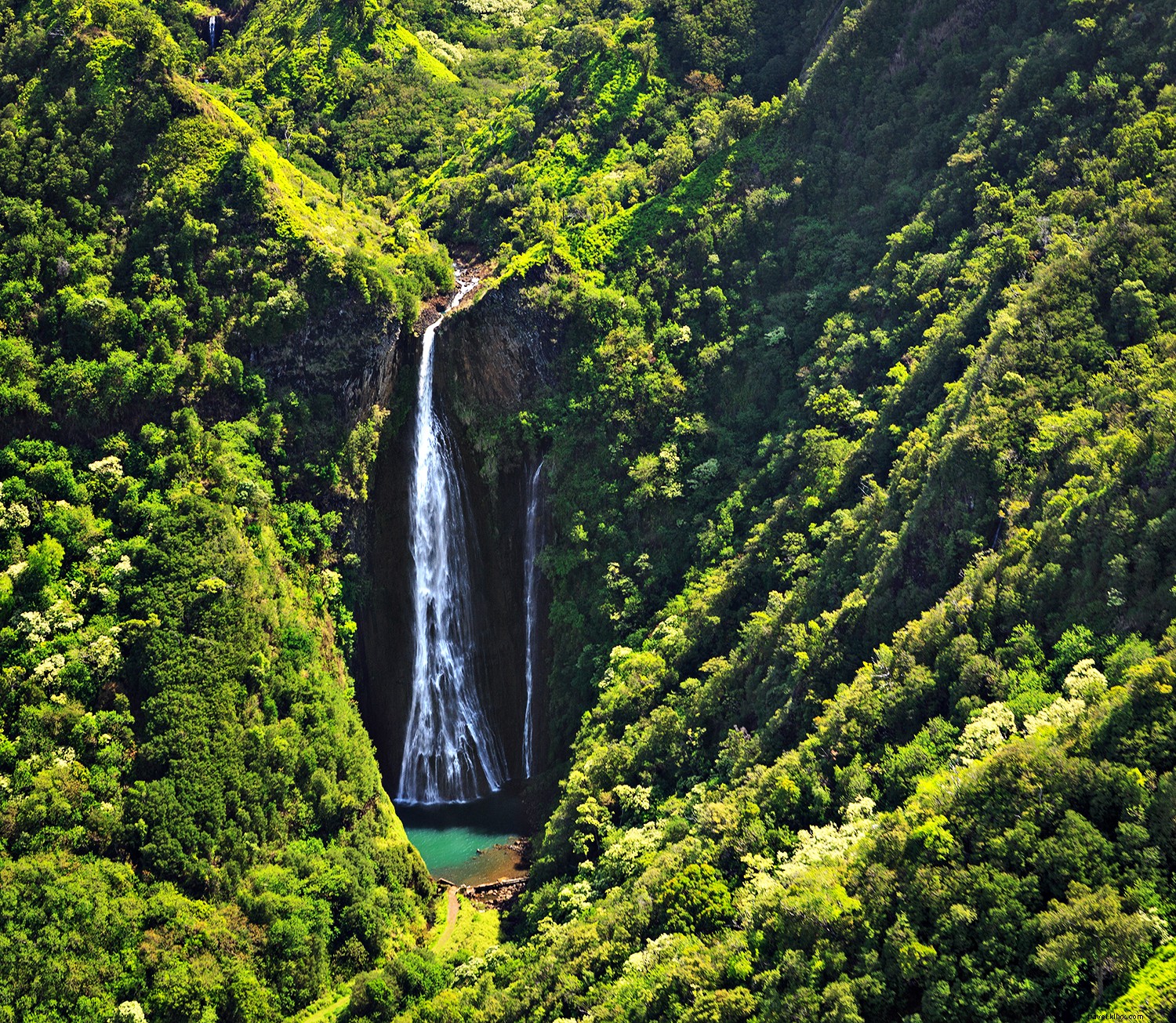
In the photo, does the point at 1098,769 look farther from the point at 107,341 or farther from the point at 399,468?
the point at 107,341

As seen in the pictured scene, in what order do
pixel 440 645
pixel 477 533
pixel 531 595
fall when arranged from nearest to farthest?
pixel 440 645 < pixel 531 595 < pixel 477 533

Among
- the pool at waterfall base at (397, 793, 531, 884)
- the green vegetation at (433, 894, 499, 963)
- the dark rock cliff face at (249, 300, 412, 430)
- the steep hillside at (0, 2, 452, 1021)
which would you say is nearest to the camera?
the steep hillside at (0, 2, 452, 1021)

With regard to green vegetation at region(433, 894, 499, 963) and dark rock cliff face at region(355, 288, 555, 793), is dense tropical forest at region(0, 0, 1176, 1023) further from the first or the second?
dark rock cliff face at region(355, 288, 555, 793)

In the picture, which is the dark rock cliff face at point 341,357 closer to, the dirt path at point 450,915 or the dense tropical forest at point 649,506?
the dense tropical forest at point 649,506

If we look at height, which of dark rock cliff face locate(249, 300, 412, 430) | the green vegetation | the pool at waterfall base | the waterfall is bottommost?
the green vegetation

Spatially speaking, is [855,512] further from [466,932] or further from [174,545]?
[174,545]

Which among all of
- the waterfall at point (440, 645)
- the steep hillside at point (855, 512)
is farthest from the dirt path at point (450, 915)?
the waterfall at point (440, 645)

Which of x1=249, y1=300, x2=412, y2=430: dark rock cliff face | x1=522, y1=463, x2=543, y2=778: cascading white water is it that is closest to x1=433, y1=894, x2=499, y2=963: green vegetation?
x1=522, y1=463, x2=543, y2=778: cascading white water

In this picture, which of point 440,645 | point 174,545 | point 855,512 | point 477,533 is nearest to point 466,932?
point 440,645
